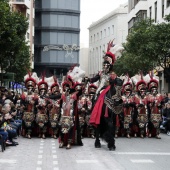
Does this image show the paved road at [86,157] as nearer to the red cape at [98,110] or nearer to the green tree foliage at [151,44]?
the red cape at [98,110]

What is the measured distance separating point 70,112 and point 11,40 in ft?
47.2

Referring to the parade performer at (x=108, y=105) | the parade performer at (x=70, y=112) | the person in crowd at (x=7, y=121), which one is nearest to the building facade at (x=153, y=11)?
the parade performer at (x=70, y=112)

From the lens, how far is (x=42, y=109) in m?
19.5

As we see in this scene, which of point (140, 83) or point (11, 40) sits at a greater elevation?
point (11, 40)

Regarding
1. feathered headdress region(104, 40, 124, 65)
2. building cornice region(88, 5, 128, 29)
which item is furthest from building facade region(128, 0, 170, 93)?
feathered headdress region(104, 40, 124, 65)

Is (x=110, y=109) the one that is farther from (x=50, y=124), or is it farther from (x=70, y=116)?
(x=50, y=124)

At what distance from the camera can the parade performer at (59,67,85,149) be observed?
16156 millimetres

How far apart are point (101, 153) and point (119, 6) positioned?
257ft

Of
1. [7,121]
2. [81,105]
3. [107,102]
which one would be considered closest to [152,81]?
[81,105]

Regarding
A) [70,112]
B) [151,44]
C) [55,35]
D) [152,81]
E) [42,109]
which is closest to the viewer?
[70,112]

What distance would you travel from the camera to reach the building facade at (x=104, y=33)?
292 ft

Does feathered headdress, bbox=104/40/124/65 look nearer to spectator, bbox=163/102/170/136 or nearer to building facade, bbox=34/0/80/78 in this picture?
spectator, bbox=163/102/170/136

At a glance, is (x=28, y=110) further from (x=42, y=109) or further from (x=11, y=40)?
(x=11, y=40)

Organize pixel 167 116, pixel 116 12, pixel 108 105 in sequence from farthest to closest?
pixel 116 12 → pixel 167 116 → pixel 108 105
